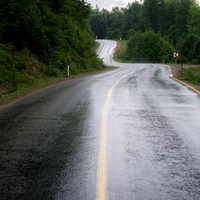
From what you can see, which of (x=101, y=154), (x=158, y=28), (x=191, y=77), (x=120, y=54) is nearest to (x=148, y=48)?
(x=120, y=54)

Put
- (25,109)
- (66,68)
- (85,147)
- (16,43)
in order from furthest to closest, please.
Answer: (66,68) < (16,43) < (25,109) < (85,147)

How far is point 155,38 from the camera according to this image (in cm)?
6738

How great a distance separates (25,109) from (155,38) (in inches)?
2610

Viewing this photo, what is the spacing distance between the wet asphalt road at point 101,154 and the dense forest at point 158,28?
48.2 metres

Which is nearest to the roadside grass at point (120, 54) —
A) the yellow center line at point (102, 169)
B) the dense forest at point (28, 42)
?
the dense forest at point (28, 42)

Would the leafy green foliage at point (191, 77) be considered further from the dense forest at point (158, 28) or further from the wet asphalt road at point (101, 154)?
the dense forest at point (158, 28)

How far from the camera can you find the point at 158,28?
9762cm

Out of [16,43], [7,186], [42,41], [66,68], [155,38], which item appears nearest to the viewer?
[7,186]

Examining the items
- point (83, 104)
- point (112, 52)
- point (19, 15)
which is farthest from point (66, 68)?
point (112, 52)

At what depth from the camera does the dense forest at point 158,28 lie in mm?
64412

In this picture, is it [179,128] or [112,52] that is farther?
[112,52]

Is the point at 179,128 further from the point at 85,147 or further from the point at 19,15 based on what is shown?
the point at 19,15

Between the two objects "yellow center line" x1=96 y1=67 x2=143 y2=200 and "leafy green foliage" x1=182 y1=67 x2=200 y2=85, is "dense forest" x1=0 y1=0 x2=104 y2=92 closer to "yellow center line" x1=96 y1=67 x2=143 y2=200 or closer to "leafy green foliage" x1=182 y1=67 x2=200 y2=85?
"yellow center line" x1=96 y1=67 x2=143 y2=200

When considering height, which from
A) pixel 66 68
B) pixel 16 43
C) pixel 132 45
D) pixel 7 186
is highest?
pixel 132 45
